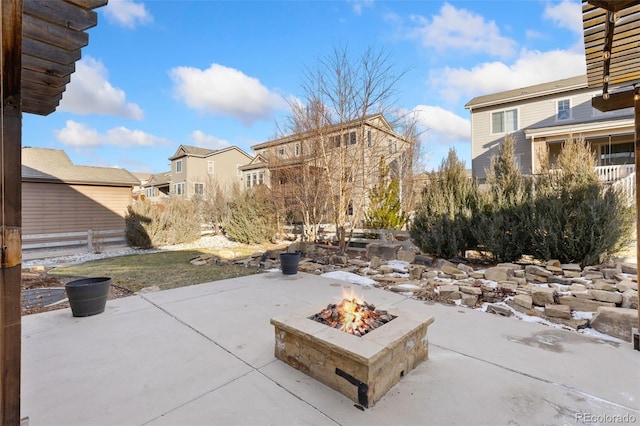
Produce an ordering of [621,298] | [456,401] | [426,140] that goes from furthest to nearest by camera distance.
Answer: [426,140], [621,298], [456,401]

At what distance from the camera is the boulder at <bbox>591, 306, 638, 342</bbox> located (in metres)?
3.27

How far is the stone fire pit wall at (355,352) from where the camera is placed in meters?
2.21

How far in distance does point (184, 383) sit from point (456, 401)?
2166 millimetres

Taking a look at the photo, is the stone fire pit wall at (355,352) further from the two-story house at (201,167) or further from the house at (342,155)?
the two-story house at (201,167)

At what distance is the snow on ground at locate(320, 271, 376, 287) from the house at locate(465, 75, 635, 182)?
32.1 ft

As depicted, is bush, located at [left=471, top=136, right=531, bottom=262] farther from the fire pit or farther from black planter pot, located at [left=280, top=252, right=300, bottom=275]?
the fire pit

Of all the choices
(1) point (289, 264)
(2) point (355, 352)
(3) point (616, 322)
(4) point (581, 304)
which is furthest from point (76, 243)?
(3) point (616, 322)

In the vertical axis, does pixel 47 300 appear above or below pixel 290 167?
below

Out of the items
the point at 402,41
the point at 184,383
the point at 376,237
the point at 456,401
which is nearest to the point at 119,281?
the point at 184,383

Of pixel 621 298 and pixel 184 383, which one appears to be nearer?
pixel 184 383

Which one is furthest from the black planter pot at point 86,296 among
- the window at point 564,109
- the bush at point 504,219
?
the window at point 564,109

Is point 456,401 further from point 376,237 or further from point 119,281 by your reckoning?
point 376,237

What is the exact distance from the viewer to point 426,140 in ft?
56.8

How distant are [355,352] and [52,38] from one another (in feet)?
10.5
